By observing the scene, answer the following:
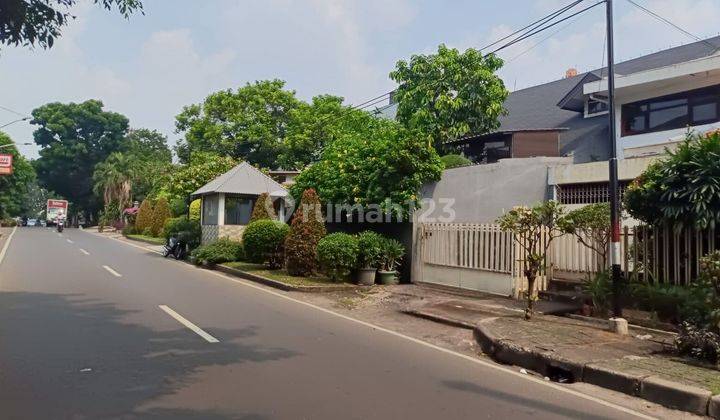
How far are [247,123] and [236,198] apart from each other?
1734 cm

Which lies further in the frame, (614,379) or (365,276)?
(365,276)

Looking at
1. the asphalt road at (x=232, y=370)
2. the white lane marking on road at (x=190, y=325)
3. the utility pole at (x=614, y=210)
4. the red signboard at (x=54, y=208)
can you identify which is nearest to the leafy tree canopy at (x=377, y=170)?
the asphalt road at (x=232, y=370)

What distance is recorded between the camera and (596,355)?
701 cm

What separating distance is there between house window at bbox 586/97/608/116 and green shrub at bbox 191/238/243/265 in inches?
597

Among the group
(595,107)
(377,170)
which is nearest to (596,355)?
(377,170)

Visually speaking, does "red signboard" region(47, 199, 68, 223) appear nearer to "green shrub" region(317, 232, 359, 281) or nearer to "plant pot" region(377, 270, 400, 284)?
"green shrub" region(317, 232, 359, 281)

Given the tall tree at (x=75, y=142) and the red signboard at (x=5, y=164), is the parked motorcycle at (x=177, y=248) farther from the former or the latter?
the tall tree at (x=75, y=142)

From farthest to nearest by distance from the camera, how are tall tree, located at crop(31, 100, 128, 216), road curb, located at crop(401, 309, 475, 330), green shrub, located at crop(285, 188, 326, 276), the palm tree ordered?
tall tree, located at crop(31, 100, 128, 216)
the palm tree
green shrub, located at crop(285, 188, 326, 276)
road curb, located at crop(401, 309, 475, 330)

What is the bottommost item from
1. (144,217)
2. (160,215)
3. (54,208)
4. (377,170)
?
(144,217)

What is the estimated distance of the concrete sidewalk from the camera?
222 inches

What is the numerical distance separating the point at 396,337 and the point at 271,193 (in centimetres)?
1347

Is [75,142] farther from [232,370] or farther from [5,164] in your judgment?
[232,370]

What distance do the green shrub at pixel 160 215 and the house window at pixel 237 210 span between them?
21.9 metres

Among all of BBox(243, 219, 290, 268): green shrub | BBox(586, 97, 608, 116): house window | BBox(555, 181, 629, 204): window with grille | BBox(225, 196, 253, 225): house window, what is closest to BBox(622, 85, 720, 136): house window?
BBox(586, 97, 608, 116): house window
